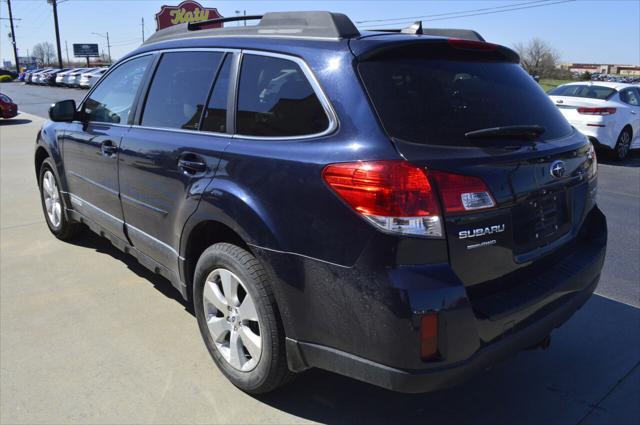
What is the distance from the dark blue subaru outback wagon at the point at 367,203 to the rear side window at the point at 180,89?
2 centimetres

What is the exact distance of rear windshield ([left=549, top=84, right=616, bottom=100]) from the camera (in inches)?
442

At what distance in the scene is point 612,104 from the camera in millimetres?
10805

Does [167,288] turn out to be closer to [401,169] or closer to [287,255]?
[287,255]

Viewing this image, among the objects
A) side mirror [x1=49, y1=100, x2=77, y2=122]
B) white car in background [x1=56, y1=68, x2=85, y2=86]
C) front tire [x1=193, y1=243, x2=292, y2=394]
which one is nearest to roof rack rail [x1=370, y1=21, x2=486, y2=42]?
front tire [x1=193, y1=243, x2=292, y2=394]

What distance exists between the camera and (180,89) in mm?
3309

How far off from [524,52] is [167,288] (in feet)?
236

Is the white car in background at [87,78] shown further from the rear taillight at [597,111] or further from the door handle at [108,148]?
the door handle at [108,148]

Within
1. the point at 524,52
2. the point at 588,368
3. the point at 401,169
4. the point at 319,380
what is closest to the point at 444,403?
the point at 319,380

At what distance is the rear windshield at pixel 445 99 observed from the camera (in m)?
2.22

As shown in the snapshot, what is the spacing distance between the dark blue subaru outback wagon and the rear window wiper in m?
0.01

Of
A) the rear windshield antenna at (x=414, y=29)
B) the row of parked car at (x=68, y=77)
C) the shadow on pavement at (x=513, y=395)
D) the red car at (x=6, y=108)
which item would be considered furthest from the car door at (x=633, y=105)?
the row of parked car at (x=68, y=77)

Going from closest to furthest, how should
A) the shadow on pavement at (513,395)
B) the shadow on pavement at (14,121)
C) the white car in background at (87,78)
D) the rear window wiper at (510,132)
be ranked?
the rear window wiper at (510,132) → the shadow on pavement at (513,395) → the shadow on pavement at (14,121) → the white car in background at (87,78)

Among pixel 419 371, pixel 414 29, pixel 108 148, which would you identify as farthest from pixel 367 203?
pixel 108 148

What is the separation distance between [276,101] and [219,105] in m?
0.49
